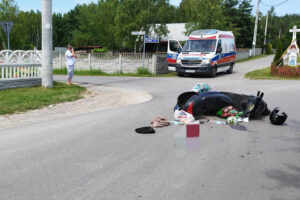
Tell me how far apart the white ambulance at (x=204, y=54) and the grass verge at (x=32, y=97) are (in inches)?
357

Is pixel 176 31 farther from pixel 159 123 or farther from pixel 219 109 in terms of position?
pixel 159 123

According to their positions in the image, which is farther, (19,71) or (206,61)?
(206,61)

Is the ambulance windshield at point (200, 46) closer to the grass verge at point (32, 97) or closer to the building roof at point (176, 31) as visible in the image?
the grass verge at point (32, 97)

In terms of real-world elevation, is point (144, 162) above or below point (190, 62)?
below

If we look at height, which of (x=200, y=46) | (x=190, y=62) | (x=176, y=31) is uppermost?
(x=176, y=31)

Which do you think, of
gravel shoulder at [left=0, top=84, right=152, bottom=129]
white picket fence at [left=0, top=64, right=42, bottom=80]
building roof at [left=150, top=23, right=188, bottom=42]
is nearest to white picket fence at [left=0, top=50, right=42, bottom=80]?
white picket fence at [left=0, top=64, right=42, bottom=80]

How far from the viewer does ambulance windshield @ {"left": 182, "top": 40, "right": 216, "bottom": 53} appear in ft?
63.8

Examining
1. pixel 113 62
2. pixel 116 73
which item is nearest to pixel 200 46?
pixel 116 73

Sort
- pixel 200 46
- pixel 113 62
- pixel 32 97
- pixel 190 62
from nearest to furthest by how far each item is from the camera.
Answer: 1. pixel 32 97
2. pixel 190 62
3. pixel 200 46
4. pixel 113 62

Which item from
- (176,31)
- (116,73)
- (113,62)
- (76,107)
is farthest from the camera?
(176,31)

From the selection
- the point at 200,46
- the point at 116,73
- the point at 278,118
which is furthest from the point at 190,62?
Result: the point at 278,118

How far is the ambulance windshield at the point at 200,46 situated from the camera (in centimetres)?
1945

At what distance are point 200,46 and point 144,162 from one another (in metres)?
16.3

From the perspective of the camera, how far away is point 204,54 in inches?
747
